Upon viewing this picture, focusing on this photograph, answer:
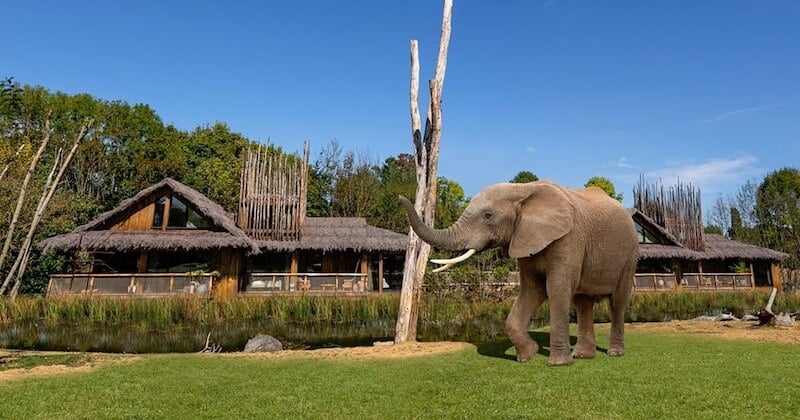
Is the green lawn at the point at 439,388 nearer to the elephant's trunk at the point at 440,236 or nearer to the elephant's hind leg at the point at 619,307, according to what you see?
the elephant's hind leg at the point at 619,307

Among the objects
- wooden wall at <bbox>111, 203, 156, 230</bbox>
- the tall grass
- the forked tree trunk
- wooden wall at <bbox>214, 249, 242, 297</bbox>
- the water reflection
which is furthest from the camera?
wooden wall at <bbox>111, 203, 156, 230</bbox>

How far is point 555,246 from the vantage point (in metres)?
5.79

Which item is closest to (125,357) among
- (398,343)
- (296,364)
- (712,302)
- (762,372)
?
(296,364)

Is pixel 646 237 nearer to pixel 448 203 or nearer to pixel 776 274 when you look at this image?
pixel 776 274

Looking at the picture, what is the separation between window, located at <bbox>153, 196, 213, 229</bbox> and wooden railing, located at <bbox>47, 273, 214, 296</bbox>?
3589mm

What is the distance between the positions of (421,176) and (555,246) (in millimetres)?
4204

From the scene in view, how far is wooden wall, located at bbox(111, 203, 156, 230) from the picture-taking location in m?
21.3

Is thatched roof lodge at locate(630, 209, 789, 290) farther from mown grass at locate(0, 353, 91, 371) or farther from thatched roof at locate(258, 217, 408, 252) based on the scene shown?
mown grass at locate(0, 353, 91, 371)

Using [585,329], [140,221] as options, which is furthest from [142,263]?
[585,329]

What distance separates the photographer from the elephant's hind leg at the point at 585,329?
6.40 metres

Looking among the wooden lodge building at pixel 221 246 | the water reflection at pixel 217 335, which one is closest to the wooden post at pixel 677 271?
the water reflection at pixel 217 335

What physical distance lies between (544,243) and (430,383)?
1973 millimetres

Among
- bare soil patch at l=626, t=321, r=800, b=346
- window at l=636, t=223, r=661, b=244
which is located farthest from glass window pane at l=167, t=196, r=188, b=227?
window at l=636, t=223, r=661, b=244

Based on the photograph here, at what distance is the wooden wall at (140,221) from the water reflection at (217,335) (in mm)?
7515
